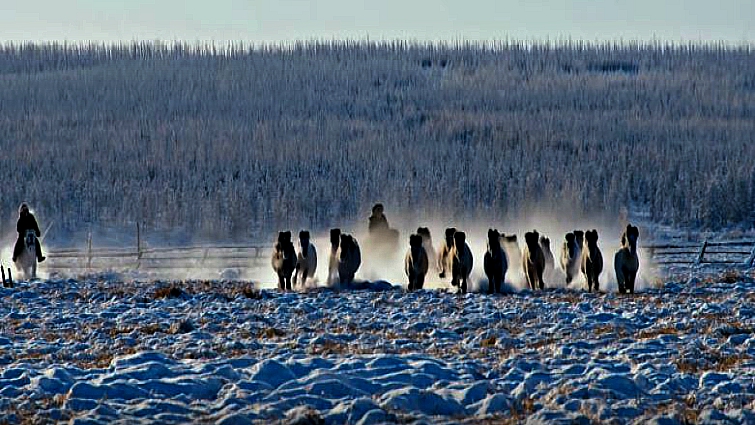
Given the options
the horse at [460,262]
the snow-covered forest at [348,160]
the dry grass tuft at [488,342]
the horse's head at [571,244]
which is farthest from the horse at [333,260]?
the snow-covered forest at [348,160]

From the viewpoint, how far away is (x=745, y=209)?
120562mm

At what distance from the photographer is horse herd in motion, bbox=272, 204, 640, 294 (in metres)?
26.6

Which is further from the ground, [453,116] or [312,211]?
[453,116]

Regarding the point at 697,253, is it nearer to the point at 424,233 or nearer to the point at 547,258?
the point at 424,233

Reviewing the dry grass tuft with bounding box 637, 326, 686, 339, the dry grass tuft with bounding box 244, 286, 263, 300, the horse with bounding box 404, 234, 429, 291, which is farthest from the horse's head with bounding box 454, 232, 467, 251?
the dry grass tuft with bounding box 637, 326, 686, 339

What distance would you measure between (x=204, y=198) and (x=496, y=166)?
125 ft

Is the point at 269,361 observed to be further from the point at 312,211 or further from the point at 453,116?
the point at 453,116

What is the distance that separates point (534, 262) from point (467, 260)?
1605 millimetres

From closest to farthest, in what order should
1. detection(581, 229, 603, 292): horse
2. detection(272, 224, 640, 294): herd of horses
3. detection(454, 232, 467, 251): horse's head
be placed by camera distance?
1. detection(272, 224, 640, 294): herd of horses
2. detection(581, 229, 603, 292): horse
3. detection(454, 232, 467, 251): horse's head

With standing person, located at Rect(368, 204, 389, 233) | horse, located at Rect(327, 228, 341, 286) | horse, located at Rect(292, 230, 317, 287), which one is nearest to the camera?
horse, located at Rect(327, 228, 341, 286)

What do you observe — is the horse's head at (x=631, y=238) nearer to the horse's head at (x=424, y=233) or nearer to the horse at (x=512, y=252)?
the horse at (x=512, y=252)

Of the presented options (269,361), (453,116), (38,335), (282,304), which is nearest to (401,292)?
(282,304)

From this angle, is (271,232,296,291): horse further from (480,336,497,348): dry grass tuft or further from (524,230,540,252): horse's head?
(480,336,497,348): dry grass tuft

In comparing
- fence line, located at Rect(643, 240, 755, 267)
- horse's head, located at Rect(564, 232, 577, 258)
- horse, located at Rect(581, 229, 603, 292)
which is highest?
horse's head, located at Rect(564, 232, 577, 258)
